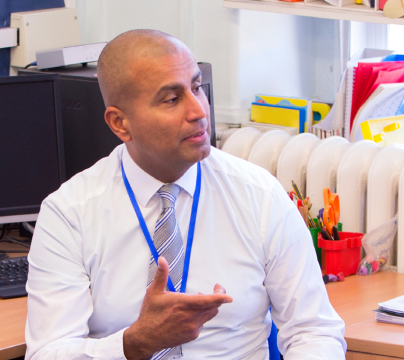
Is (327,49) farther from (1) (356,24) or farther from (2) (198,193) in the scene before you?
(2) (198,193)

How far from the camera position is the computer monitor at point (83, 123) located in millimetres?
1918

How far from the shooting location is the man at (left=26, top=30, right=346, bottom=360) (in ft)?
3.91

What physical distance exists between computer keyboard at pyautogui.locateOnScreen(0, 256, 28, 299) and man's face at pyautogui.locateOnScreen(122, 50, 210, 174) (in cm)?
64

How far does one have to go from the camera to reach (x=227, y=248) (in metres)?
1.29

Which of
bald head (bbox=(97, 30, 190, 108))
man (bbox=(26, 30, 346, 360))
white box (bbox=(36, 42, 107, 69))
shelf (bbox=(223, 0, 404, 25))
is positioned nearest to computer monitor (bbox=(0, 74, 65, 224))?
white box (bbox=(36, 42, 107, 69))

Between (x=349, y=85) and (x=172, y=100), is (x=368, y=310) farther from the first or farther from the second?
(x=349, y=85)

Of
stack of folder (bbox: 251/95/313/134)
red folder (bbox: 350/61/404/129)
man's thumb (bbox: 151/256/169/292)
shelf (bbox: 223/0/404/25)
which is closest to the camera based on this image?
man's thumb (bbox: 151/256/169/292)

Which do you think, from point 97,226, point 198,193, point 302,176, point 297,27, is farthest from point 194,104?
point 297,27

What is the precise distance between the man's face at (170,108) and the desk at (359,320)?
21.7 inches

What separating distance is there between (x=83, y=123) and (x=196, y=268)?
2.80ft

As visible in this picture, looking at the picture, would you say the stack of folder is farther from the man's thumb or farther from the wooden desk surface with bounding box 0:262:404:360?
the man's thumb

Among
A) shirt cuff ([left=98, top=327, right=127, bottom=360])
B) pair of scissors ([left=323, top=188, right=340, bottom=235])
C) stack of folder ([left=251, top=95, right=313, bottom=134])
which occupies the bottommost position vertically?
shirt cuff ([left=98, top=327, right=127, bottom=360])

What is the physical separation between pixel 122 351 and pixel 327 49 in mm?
1807

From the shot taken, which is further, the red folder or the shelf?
the red folder
